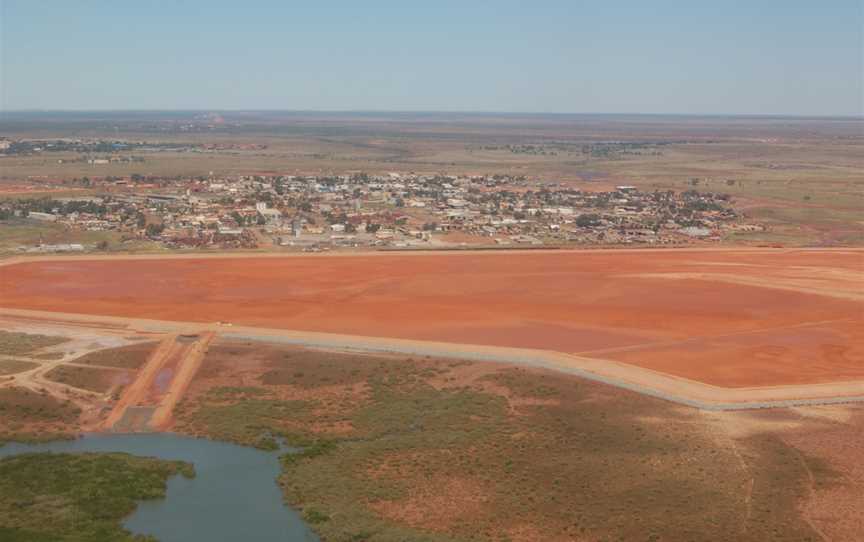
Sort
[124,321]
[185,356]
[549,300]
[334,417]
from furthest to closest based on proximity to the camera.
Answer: [549,300]
[124,321]
[185,356]
[334,417]

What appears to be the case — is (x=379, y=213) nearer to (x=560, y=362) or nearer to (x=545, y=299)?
(x=545, y=299)

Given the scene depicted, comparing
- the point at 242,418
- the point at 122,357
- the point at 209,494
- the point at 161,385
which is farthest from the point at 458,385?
the point at 122,357

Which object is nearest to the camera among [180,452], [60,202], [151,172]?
[180,452]

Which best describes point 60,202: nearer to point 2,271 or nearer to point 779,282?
point 2,271

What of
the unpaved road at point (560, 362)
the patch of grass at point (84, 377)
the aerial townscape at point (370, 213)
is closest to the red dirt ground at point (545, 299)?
the unpaved road at point (560, 362)

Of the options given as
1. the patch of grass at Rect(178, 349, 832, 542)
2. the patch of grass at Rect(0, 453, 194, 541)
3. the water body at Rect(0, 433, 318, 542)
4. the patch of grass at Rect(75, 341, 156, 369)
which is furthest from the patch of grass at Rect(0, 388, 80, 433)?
the patch of grass at Rect(178, 349, 832, 542)

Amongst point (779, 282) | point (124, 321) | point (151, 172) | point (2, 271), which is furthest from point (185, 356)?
point (151, 172)

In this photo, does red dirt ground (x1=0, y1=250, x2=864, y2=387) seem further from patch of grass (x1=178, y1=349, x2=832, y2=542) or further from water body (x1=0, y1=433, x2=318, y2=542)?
water body (x1=0, y1=433, x2=318, y2=542)
